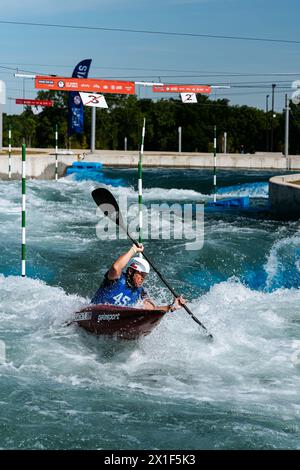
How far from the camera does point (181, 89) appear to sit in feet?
130

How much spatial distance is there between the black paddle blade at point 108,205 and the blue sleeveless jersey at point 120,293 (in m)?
1.40

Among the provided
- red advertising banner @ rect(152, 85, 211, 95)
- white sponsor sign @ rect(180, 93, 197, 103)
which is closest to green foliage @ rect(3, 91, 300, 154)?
red advertising banner @ rect(152, 85, 211, 95)

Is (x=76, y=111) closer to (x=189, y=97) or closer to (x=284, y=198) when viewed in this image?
(x=189, y=97)

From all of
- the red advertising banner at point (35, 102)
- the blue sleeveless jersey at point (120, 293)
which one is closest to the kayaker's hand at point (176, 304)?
the blue sleeveless jersey at point (120, 293)

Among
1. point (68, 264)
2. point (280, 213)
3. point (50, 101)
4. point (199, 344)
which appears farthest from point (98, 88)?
point (199, 344)

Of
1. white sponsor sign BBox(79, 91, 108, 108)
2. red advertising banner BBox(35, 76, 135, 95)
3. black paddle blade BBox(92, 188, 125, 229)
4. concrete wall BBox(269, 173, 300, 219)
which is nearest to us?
black paddle blade BBox(92, 188, 125, 229)

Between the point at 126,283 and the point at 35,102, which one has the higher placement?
the point at 35,102

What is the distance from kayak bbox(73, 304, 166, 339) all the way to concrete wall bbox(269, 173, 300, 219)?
800cm

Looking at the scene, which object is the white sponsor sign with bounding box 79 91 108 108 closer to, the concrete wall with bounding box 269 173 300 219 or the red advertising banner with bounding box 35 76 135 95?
the red advertising banner with bounding box 35 76 135 95

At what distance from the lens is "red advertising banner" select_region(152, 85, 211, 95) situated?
3925 cm

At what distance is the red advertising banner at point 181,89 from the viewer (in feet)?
129

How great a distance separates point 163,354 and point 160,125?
51.9 metres

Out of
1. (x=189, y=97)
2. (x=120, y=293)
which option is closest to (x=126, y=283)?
(x=120, y=293)

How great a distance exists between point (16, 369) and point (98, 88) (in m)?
28.6
